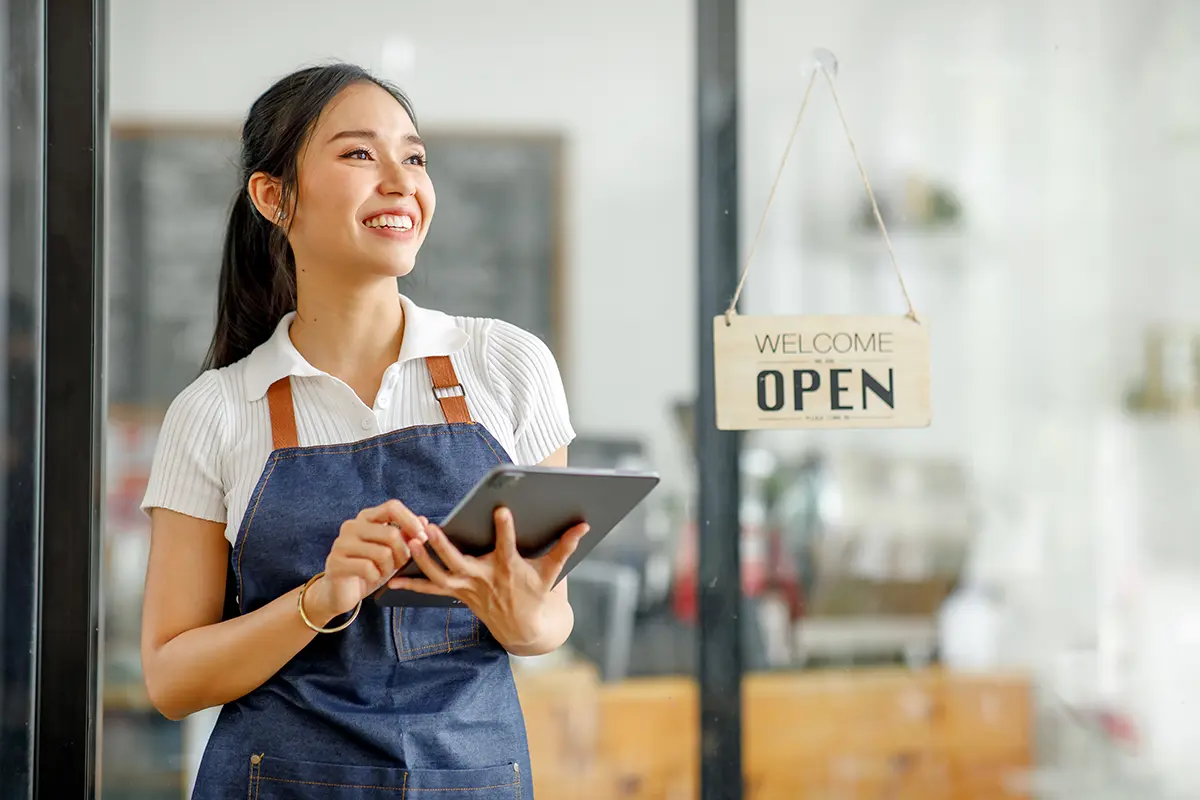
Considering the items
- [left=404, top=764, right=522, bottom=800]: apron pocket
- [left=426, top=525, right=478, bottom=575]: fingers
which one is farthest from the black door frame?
[left=426, top=525, right=478, bottom=575]: fingers

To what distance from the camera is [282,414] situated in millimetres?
1320

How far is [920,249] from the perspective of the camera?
1815mm

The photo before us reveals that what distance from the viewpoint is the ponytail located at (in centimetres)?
145

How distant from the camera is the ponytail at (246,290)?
1.45 m

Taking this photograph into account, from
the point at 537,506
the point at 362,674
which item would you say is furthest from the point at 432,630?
the point at 537,506

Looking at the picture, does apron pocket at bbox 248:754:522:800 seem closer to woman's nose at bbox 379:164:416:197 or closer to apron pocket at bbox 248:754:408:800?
apron pocket at bbox 248:754:408:800

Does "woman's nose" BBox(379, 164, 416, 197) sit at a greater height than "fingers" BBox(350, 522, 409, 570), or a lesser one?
greater

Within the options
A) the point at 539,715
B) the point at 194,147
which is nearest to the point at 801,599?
the point at 539,715

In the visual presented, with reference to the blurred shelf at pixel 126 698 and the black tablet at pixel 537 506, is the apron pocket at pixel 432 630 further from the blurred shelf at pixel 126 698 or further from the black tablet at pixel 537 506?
the blurred shelf at pixel 126 698

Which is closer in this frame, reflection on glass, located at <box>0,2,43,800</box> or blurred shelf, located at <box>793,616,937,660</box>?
reflection on glass, located at <box>0,2,43,800</box>

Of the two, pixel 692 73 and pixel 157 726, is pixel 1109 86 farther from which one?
pixel 157 726

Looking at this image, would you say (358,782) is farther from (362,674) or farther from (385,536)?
(385,536)

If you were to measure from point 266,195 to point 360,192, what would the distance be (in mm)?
136

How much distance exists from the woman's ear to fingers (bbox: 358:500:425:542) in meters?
0.43
